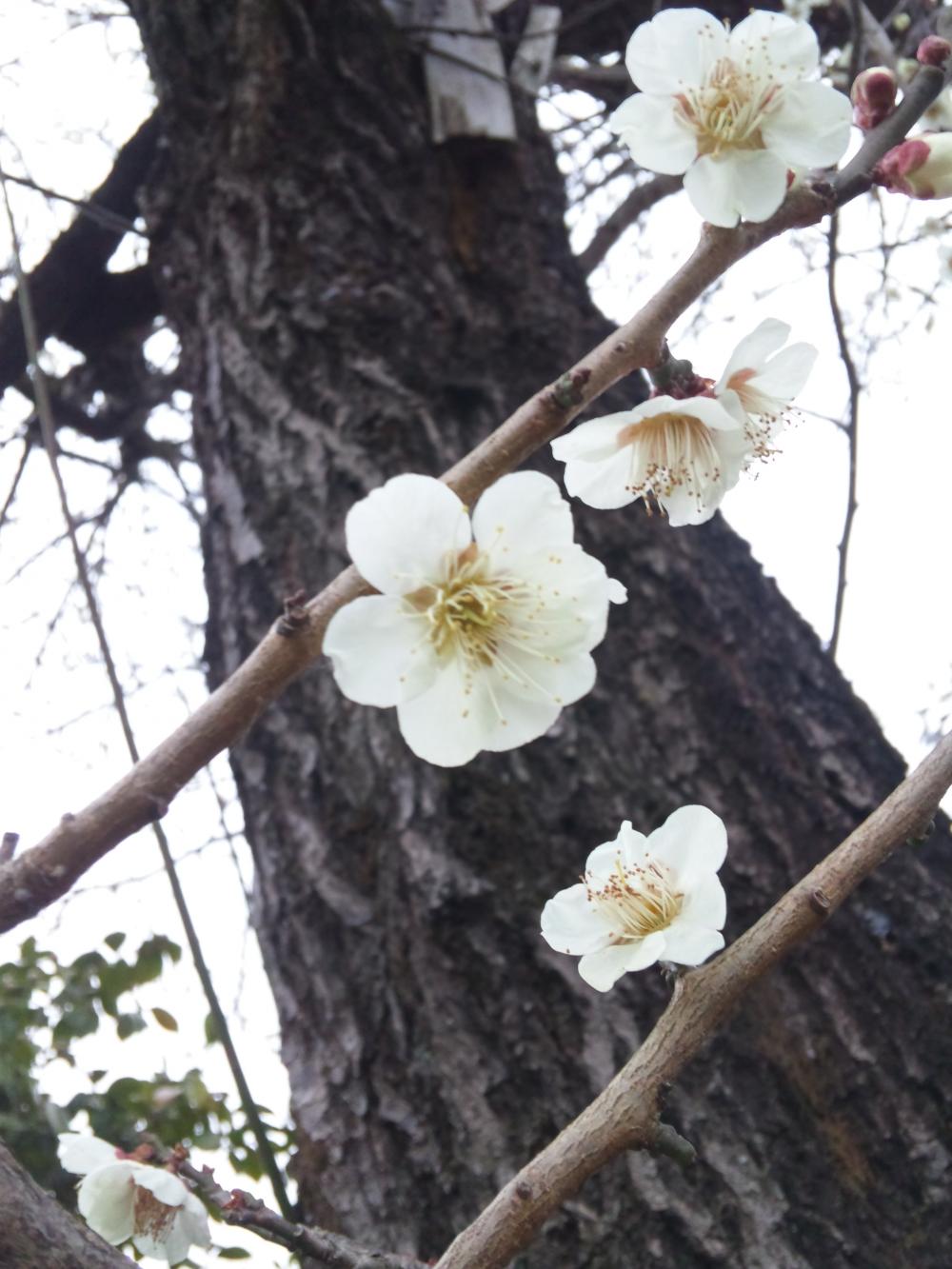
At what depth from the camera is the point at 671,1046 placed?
49cm

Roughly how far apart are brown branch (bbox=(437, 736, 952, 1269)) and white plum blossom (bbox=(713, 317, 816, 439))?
0.83 ft

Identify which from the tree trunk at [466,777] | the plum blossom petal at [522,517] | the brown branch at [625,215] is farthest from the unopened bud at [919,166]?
the brown branch at [625,215]

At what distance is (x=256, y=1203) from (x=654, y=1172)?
0.38 metres

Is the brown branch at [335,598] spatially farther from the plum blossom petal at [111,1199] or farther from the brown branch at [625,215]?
the brown branch at [625,215]

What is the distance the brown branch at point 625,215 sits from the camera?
2.22m

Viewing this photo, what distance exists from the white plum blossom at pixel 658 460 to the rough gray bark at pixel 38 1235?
481mm

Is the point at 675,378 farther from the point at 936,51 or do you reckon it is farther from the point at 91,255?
the point at 91,255

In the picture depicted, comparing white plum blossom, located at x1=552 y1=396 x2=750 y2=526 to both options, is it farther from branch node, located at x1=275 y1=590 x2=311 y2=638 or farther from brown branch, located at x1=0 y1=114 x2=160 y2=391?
brown branch, located at x1=0 y1=114 x2=160 y2=391

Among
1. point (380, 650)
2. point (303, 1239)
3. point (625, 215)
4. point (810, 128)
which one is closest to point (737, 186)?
point (810, 128)

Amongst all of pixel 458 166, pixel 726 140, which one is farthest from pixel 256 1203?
pixel 458 166

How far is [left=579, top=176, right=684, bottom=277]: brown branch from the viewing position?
222 cm

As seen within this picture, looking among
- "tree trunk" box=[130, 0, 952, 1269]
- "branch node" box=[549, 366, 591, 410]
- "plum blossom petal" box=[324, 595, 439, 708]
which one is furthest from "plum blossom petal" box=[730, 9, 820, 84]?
"tree trunk" box=[130, 0, 952, 1269]

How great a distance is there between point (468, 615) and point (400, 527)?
0.25 feet

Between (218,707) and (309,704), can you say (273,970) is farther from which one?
(218,707)
